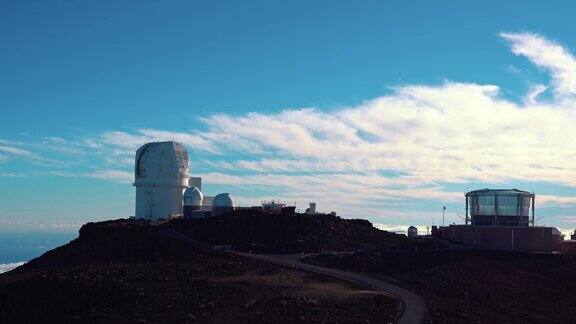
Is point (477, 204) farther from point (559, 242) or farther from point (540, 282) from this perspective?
point (540, 282)

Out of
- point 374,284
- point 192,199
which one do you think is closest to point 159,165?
point 192,199

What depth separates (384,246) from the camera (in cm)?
5447

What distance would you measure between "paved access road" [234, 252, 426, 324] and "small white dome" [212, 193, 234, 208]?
36.1m

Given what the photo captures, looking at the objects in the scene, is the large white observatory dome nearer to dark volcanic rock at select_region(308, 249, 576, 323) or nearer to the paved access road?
the paved access road

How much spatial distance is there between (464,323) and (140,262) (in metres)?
20.6

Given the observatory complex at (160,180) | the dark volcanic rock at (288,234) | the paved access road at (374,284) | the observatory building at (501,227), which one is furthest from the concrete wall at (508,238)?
the observatory complex at (160,180)

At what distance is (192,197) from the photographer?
84312 millimetres

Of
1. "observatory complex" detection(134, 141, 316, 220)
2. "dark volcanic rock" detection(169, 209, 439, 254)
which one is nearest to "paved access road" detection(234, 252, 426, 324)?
"dark volcanic rock" detection(169, 209, 439, 254)

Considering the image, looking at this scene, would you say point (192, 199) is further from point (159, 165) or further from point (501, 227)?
point (501, 227)

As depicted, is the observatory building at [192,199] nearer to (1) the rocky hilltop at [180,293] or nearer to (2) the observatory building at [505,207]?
(2) the observatory building at [505,207]

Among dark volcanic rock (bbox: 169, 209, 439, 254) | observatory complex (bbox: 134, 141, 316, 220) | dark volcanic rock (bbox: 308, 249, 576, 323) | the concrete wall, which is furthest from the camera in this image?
observatory complex (bbox: 134, 141, 316, 220)

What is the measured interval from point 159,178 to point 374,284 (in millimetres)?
55059

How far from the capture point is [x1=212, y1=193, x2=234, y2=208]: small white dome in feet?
271

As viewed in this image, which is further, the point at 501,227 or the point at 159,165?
the point at 159,165
